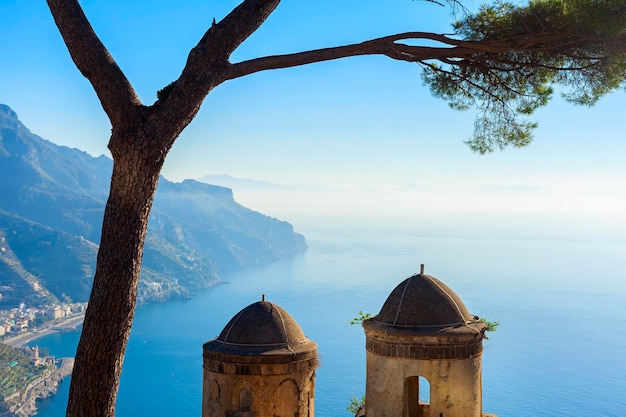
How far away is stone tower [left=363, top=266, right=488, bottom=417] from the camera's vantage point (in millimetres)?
7145

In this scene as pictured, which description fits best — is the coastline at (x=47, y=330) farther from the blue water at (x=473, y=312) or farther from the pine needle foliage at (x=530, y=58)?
the pine needle foliage at (x=530, y=58)

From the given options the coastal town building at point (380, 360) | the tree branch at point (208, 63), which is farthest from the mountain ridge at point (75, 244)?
the tree branch at point (208, 63)

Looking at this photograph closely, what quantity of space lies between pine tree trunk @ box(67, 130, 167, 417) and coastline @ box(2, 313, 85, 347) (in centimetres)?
9478

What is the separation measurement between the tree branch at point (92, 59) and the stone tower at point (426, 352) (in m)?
3.89

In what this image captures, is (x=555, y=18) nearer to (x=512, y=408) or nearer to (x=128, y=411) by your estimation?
(x=512, y=408)

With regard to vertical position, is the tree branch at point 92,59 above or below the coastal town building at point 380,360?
above

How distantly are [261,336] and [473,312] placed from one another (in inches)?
2929

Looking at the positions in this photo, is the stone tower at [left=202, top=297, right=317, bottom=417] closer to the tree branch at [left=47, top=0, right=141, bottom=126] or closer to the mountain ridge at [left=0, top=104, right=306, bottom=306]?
the tree branch at [left=47, top=0, right=141, bottom=126]

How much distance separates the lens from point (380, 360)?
738 cm

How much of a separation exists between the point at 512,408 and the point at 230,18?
49044 mm

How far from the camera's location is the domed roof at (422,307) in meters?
7.36

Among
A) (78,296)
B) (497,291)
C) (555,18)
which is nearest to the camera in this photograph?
(555,18)

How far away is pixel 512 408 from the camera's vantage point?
48.8 metres

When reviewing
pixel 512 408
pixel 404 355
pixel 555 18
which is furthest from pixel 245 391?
pixel 512 408
